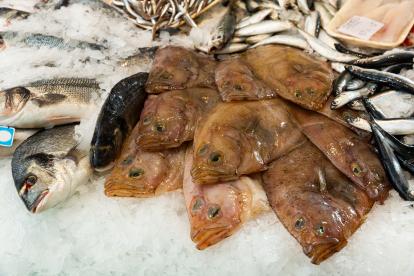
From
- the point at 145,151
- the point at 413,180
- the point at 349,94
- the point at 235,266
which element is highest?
the point at 349,94

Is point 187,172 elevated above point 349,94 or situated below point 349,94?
below

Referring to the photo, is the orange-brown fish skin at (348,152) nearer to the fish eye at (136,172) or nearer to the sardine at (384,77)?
the sardine at (384,77)

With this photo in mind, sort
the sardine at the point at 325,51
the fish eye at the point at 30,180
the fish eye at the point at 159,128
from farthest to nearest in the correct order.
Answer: the sardine at the point at 325,51
the fish eye at the point at 159,128
the fish eye at the point at 30,180

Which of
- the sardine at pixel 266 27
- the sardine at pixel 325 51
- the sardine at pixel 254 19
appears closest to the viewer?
the sardine at pixel 325 51

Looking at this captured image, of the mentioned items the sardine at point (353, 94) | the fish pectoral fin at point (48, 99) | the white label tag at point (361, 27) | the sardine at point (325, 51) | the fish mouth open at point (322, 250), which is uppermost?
the white label tag at point (361, 27)

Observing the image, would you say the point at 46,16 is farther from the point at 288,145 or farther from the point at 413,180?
the point at 413,180

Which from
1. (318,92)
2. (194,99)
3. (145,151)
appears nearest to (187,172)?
(145,151)

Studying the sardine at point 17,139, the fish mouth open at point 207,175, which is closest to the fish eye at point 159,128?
the fish mouth open at point 207,175

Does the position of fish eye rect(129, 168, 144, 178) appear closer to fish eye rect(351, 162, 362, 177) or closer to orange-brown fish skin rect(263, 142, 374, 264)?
orange-brown fish skin rect(263, 142, 374, 264)
